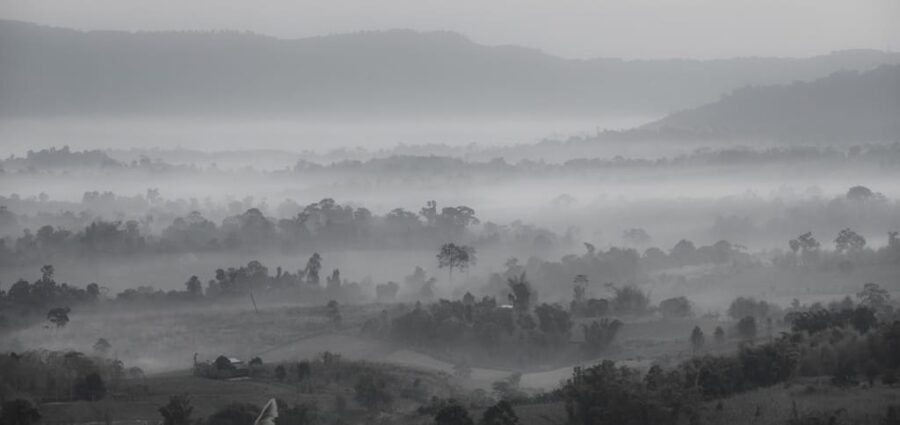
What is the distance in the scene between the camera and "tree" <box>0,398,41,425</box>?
5388 centimetres

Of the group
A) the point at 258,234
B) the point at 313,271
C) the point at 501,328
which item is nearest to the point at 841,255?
the point at 501,328

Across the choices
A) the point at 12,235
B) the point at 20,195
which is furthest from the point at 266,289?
the point at 20,195

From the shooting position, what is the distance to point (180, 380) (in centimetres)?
→ 6775

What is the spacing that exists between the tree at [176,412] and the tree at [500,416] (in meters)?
11.2

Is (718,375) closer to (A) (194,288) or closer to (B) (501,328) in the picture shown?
(B) (501,328)

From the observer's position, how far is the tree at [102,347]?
82.5m

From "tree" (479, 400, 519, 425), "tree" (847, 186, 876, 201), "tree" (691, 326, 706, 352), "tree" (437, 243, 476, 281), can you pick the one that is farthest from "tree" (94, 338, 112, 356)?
"tree" (847, 186, 876, 201)

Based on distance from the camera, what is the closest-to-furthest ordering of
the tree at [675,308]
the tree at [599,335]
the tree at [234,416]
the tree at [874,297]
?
the tree at [234,416]
the tree at [599,335]
the tree at [874,297]
the tree at [675,308]

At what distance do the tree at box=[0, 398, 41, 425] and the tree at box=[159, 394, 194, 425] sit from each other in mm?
4680

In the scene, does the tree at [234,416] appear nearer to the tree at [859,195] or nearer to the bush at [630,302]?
the bush at [630,302]

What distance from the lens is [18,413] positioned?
177 feet

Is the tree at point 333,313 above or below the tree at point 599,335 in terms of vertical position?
above

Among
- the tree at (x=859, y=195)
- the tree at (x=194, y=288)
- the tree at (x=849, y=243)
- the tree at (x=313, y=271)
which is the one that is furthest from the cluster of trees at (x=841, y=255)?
the tree at (x=194, y=288)

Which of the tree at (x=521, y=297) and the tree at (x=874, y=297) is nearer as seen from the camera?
the tree at (x=874, y=297)
